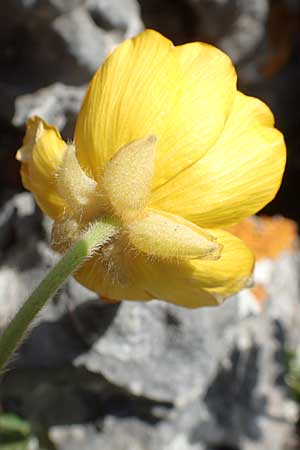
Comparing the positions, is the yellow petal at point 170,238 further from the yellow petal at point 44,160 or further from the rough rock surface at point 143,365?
the rough rock surface at point 143,365

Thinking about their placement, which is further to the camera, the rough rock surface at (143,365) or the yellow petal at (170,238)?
the rough rock surface at (143,365)

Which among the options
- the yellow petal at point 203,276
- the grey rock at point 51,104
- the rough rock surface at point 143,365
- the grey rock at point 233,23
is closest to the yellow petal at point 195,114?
the yellow petal at point 203,276

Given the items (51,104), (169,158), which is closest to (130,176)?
(169,158)

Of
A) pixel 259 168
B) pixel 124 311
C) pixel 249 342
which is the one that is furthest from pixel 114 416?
pixel 259 168

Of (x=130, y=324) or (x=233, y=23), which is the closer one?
(x=130, y=324)

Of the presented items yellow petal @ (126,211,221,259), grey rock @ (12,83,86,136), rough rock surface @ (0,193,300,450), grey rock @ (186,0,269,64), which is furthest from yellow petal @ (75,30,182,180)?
grey rock @ (186,0,269,64)

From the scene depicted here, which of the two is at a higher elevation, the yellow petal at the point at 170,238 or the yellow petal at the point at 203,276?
the yellow petal at the point at 170,238

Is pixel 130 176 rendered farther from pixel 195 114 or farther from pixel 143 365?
pixel 143 365
